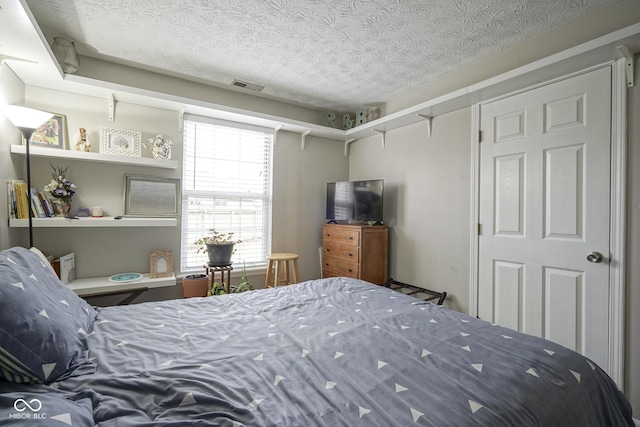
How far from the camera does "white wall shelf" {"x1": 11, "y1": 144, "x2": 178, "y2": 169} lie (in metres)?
2.22

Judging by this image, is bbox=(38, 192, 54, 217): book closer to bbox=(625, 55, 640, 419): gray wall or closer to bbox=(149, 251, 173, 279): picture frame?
bbox=(149, 251, 173, 279): picture frame

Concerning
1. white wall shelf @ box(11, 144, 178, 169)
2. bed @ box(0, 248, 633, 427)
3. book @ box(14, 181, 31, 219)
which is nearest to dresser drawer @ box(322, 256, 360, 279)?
bed @ box(0, 248, 633, 427)

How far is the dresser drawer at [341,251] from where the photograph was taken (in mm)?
3224

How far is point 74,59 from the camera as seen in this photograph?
7.80 feet

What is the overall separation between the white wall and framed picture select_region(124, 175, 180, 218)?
2.41 m

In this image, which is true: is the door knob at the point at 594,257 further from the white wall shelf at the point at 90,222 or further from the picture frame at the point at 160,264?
the picture frame at the point at 160,264

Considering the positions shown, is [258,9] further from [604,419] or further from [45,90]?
[604,419]

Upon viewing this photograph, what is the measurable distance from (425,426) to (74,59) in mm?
3385

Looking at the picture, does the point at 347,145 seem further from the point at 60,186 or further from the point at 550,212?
the point at 60,186

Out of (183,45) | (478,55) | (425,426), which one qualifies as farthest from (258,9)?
(425,426)

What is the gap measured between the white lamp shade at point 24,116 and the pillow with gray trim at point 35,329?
3.69 feet

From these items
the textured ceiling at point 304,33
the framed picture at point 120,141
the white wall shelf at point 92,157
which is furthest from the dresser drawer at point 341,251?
the framed picture at point 120,141

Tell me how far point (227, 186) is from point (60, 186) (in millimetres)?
1460

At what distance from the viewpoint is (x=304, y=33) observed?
214 centimetres
